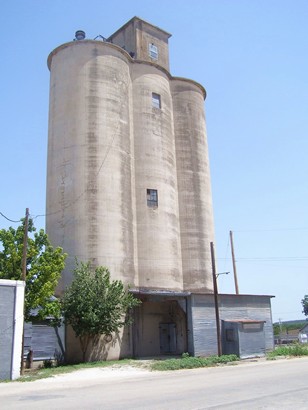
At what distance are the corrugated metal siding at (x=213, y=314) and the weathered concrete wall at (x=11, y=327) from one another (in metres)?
13.9

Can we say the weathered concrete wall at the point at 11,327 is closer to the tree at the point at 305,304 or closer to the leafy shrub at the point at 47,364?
the leafy shrub at the point at 47,364

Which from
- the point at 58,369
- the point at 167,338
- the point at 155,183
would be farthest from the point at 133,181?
the point at 58,369

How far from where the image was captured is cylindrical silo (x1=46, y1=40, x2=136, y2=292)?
1341 inches

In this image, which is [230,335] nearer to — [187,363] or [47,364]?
[187,363]

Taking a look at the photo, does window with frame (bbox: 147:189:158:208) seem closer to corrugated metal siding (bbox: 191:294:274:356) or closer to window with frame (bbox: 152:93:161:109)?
window with frame (bbox: 152:93:161:109)

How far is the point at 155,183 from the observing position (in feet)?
130

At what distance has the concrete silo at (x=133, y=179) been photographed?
34.4m

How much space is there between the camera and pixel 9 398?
1527 cm

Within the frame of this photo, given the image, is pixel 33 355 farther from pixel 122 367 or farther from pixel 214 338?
pixel 214 338

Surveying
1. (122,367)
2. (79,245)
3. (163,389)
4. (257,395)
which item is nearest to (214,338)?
(122,367)

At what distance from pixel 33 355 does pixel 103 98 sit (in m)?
20.4

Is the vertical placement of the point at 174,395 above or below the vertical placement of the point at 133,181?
below

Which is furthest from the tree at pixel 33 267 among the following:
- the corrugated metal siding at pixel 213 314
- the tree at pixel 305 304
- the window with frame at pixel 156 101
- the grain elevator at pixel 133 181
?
the tree at pixel 305 304

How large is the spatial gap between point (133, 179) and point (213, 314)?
13.0 metres
